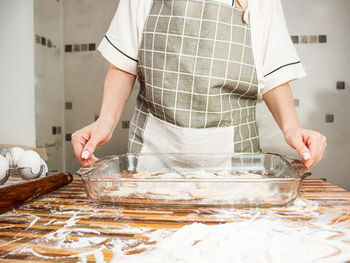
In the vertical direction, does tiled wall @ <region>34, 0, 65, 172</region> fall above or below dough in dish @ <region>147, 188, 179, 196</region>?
above

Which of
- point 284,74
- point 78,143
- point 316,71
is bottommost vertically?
point 78,143

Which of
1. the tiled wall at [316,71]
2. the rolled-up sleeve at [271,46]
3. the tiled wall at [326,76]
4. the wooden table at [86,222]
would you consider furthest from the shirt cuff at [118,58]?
the tiled wall at [326,76]

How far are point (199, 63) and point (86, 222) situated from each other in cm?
60

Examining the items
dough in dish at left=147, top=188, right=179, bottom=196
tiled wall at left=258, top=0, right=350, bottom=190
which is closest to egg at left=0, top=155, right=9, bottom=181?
dough in dish at left=147, top=188, right=179, bottom=196

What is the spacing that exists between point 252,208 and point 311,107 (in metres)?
1.19

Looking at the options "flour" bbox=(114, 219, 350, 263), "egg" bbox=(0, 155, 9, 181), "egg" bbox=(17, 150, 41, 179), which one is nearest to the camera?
"flour" bbox=(114, 219, 350, 263)

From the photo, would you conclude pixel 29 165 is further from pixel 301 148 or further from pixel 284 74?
pixel 284 74

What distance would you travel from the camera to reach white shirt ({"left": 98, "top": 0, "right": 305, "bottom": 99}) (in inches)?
36.9

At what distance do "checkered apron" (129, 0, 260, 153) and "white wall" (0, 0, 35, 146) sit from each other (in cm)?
87

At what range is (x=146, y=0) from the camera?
0.98 meters

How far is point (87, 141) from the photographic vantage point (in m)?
0.75

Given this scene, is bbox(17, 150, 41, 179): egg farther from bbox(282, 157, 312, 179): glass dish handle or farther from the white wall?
the white wall

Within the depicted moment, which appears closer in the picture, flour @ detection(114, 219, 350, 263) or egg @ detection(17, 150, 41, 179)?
flour @ detection(114, 219, 350, 263)

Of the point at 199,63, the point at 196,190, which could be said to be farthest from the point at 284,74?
the point at 196,190
